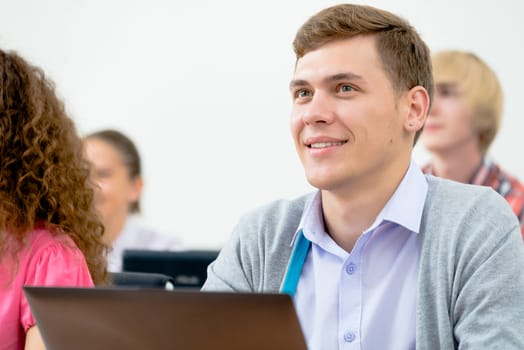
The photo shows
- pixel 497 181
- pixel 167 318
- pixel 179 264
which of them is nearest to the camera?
pixel 167 318

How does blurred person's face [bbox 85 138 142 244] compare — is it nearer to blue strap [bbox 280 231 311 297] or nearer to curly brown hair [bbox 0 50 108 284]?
curly brown hair [bbox 0 50 108 284]

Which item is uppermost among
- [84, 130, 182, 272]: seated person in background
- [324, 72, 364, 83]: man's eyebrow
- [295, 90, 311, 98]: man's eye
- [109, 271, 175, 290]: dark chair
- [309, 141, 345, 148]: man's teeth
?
[324, 72, 364, 83]: man's eyebrow

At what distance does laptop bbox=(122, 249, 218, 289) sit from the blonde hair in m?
1.55

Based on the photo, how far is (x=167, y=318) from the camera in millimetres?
1189

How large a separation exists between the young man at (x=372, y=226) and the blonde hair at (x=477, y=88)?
179 cm

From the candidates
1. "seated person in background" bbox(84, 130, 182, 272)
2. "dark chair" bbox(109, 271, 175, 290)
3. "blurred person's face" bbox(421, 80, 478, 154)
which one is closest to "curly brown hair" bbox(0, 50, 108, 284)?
"dark chair" bbox(109, 271, 175, 290)

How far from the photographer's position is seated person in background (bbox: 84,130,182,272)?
14.4 feet

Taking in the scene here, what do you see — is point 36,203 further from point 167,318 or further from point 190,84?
point 190,84

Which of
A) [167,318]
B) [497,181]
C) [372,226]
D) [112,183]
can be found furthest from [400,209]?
[112,183]

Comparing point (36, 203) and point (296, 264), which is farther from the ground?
point (36, 203)

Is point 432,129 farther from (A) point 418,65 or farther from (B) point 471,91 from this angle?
(A) point 418,65

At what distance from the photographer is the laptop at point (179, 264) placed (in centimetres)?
248

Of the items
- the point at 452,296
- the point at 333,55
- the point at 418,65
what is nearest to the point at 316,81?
the point at 333,55

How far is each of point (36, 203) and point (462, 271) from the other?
85cm
